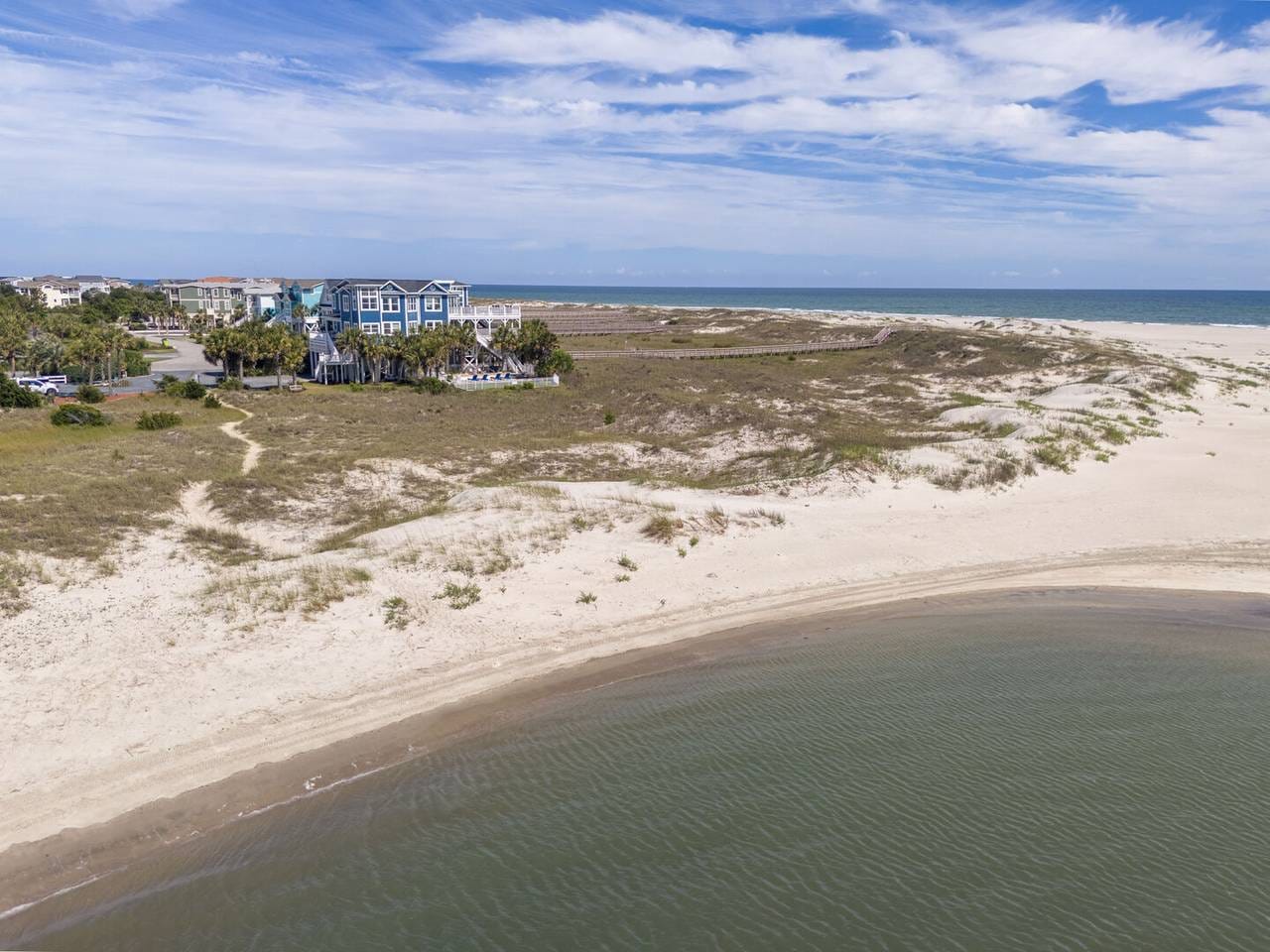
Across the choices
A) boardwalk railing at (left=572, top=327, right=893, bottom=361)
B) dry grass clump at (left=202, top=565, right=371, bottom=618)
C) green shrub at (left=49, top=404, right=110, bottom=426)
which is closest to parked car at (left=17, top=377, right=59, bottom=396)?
green shrub at (left=49, top=404, right=110, bottom=426)

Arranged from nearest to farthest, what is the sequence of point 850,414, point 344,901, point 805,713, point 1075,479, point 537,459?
point 344,901
point 805,713
point 1075,479
point 537,459
point 850,414

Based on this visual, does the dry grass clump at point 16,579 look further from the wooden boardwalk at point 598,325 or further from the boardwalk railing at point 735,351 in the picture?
the wooden boardwalk at point 598,325

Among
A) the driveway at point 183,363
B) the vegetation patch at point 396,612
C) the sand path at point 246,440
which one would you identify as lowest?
the driveway at point 183,363

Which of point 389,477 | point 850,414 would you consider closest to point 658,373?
point 850,414

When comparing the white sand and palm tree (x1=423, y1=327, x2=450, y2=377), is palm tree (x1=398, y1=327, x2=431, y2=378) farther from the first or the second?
the white sand

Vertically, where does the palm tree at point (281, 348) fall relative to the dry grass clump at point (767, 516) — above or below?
above

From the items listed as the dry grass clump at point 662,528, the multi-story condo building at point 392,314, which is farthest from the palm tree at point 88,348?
the dry grass clump at point 662,528

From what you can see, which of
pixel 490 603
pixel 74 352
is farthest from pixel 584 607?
pixel 74 352

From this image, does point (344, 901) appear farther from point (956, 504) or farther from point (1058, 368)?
point (1058, 368)
